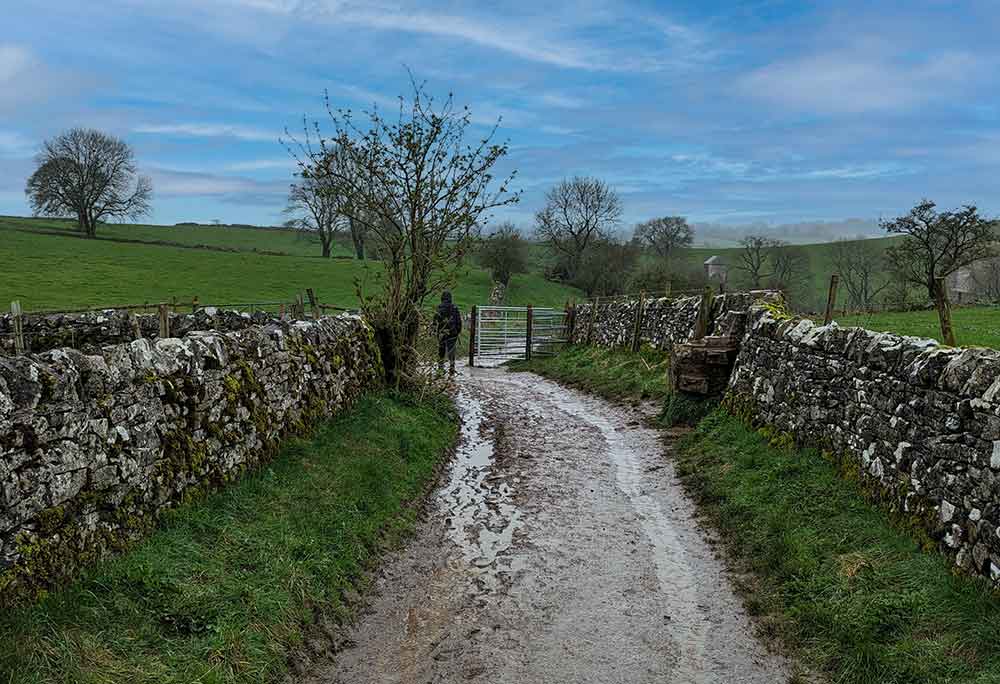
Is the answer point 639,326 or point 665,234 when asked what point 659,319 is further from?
point 665,234

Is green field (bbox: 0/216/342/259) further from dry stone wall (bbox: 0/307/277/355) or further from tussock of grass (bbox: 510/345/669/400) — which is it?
dry stone wall (bbox: 0/307/277/355)

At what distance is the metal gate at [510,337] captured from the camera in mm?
28156

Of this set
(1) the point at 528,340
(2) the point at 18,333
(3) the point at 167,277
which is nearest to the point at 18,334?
(2) the point at 18,333

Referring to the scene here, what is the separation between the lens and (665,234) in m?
70.4

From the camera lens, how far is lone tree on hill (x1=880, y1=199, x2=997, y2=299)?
111 ft

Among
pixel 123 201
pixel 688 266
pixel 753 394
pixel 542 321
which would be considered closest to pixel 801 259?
pixel 688 266

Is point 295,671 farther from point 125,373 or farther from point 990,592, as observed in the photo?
point 990,592

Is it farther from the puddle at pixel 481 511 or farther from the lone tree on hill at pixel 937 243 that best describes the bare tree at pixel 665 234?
the puddle at pixel 481 511

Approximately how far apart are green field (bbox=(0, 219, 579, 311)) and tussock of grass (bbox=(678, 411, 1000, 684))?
22.0 m

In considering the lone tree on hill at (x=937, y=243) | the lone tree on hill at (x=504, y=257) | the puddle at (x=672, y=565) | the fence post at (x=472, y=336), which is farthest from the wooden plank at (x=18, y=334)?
the lone tree on hill at (x=504, y=257)

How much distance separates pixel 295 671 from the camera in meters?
5.27

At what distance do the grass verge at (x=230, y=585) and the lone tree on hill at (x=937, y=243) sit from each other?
33.2m

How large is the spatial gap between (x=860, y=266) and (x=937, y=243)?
86.5 ft

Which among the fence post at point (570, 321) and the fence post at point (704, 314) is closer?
the fence post at point (704, 314)
